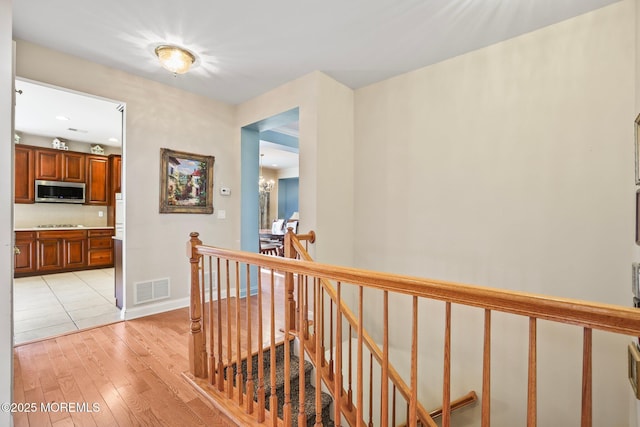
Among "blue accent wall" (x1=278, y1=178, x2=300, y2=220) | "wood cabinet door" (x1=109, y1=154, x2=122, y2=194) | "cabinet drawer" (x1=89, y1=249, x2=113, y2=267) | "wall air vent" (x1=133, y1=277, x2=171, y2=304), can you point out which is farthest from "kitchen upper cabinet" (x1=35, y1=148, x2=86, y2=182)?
Result: "blue accent wall" (x1=278, y1=178, x2=300, y2=220)

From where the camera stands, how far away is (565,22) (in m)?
2.16

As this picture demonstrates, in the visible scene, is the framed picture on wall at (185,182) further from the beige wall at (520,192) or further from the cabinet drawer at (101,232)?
the cabinet drawer at (101,232)

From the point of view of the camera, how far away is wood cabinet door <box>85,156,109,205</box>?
5781 mm

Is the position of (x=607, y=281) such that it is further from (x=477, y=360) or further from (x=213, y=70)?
(x=213, y=70)

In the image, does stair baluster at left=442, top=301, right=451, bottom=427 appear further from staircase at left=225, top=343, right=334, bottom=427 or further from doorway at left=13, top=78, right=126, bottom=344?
doorway at left=13, top=78, right=126, bottom=344

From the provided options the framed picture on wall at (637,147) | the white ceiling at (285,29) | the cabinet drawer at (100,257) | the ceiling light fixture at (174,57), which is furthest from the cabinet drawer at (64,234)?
the framed picture on wall at (637,147)

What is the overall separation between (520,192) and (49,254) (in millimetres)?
7122

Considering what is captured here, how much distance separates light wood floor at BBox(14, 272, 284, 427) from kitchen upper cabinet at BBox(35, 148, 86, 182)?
13.7 ft

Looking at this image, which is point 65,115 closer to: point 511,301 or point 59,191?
point 59,191

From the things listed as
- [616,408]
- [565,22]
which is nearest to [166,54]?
[565,22]

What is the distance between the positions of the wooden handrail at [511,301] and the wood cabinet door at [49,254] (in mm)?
6139

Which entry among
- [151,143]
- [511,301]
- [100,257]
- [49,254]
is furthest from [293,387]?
[49,254]

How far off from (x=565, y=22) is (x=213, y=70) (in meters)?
3.09

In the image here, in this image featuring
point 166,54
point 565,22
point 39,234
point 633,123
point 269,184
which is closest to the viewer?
point 633,123
